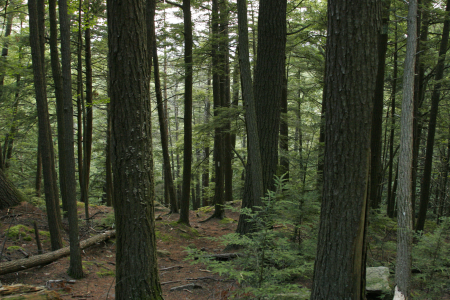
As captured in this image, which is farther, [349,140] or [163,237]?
[163,237]

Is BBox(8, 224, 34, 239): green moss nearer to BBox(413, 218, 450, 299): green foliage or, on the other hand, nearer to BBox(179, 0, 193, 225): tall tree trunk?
BBox(179, 0, 193, 225): tall tree trunk

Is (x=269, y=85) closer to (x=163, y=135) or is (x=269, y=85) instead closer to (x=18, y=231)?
(x=163, y=135)

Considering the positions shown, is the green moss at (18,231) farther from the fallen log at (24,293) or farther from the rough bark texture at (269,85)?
the rough bark texture at (269,85)

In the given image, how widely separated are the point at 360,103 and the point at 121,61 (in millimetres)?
2736

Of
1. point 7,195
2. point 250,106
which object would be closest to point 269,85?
point 250,106

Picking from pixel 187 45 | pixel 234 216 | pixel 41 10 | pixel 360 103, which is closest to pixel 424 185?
pixel 234 216

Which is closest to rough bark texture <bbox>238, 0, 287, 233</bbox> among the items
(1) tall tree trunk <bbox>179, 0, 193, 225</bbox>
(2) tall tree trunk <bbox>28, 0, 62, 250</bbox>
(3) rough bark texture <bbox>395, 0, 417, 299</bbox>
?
(3) rough bark texture <bbox>395, 0, 417, 299</bbox>

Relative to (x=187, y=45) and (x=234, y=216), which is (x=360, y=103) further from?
(x=234, y=216)

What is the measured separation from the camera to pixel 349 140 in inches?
118

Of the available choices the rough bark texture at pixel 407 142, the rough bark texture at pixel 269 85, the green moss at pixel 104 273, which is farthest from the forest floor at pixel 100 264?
the rough bark texture at pixel 407 142

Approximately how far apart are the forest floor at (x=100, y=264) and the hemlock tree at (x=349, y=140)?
65.4 inches

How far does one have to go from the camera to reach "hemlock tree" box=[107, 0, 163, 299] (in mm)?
3367

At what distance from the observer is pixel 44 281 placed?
498 centimetres

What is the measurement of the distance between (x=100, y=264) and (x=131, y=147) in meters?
4.22
